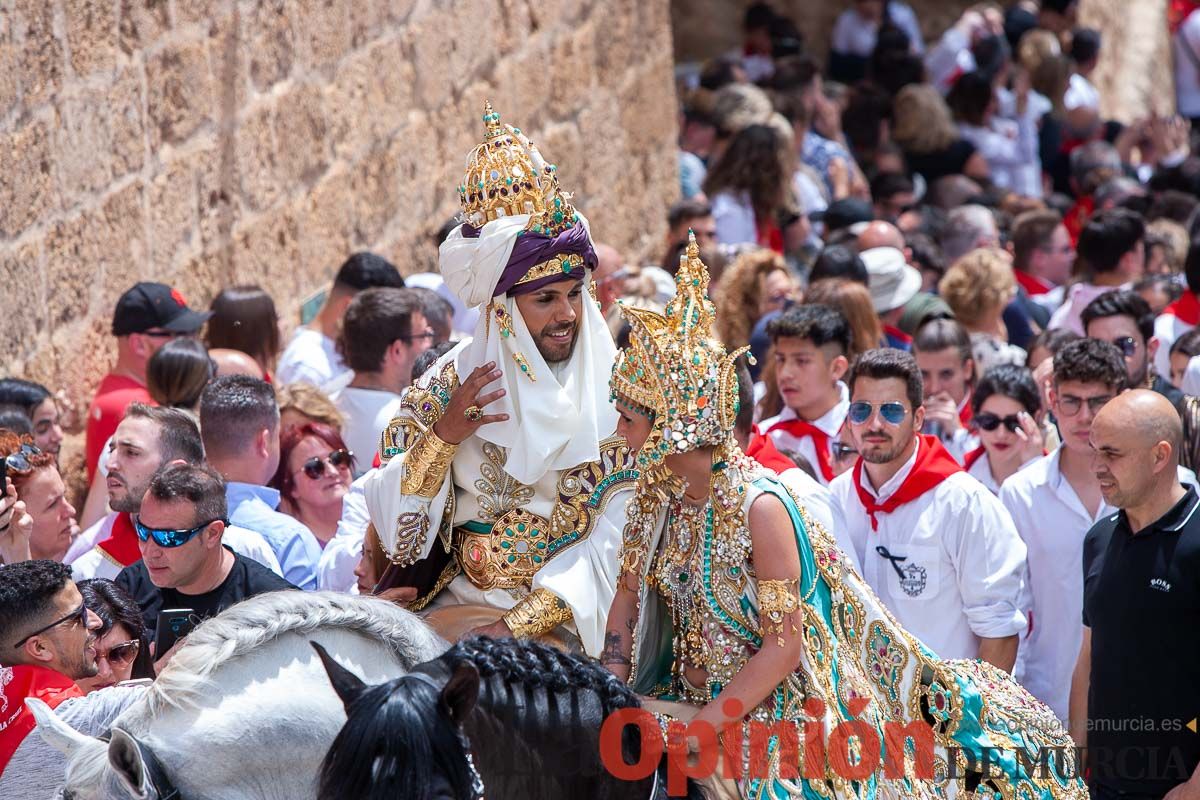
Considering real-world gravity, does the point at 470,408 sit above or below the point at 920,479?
above

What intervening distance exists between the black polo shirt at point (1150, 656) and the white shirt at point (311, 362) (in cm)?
370

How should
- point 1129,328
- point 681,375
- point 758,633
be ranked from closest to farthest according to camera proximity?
point 681,375
point 758,633
point 1129,328

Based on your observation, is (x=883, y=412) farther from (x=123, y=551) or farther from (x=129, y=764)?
(x=129, y=764)

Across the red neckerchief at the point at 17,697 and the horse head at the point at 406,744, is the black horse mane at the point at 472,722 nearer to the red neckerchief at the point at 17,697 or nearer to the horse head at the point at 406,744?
the horse head at the point at 406,744

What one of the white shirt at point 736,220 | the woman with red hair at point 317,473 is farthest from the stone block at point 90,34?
the white shirt at point 736,220

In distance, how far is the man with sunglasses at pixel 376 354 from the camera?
6688 mm

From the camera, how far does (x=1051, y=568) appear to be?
586cm

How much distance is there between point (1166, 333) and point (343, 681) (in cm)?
616

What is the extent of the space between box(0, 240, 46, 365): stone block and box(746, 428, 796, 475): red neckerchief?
9.18 feet

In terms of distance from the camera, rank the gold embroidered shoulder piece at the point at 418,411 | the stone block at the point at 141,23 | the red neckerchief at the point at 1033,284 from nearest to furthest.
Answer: the gold embroidered shoulder piece at the point at 418,411, the stone block at the point at 141,23, the red neckerchief at the point at 1033,284

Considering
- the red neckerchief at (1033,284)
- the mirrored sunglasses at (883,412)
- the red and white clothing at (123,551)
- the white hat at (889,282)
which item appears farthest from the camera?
the red neckerchief at (1033,284)

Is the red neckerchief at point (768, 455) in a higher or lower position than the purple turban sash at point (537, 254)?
lower

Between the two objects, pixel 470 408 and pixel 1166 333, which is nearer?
pixel 470 408

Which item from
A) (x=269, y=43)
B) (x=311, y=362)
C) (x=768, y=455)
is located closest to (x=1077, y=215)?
(x=269, y=43)
